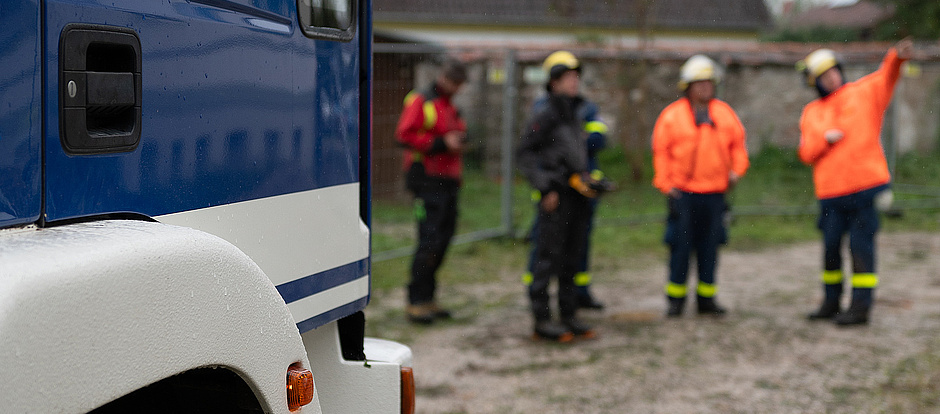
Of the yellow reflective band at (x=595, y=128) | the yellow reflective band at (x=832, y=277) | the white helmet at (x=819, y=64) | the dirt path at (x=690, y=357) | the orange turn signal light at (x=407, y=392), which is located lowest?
the dirt path at (x=690, y=357)

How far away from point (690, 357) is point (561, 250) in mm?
1048

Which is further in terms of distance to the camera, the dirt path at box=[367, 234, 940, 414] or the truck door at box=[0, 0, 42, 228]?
the dirt path at box=[367, 234, 940, 414]

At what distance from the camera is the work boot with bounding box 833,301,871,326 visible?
21.8ft

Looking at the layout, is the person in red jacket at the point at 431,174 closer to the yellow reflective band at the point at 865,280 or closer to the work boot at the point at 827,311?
the work boot at the point at 827,311

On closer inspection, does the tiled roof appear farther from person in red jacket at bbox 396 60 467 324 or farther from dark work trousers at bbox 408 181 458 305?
dark work trousers at bbox 408 181 458 305

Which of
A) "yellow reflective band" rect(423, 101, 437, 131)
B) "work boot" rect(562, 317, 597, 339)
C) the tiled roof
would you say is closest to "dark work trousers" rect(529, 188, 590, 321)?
"work boot" rect(562, 317, 597, 339)

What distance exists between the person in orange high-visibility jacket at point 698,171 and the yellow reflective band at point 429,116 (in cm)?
166

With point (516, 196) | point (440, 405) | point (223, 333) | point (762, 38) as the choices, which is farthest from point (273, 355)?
point (762, 38)

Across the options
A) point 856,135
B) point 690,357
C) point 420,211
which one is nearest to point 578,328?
point 690,357

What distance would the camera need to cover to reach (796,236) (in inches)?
430

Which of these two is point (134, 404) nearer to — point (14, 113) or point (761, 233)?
point (14, 113)

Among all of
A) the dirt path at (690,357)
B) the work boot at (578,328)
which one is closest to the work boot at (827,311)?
the dirt path at (690,357)

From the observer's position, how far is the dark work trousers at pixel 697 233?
6988mm

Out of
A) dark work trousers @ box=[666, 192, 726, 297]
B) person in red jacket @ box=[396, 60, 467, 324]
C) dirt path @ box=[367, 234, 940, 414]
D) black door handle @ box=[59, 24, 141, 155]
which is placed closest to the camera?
black door handle @ box=[59, 24, 141, 155]
